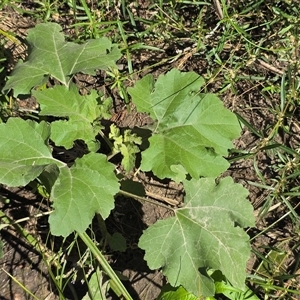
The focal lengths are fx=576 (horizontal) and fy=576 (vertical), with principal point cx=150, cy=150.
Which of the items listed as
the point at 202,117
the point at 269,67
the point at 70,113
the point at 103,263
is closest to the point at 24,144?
the point at 70,113

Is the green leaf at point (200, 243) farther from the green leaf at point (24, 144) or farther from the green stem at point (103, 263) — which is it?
the green leaf at point (24, 144)

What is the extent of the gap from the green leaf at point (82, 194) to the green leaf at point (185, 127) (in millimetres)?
228

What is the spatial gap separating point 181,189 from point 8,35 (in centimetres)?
137

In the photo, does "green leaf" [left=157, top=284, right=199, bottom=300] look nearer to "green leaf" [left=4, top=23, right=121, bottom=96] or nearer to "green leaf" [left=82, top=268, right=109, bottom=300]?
"green leaf" [left=82, top=268, right=109, bottom=300]

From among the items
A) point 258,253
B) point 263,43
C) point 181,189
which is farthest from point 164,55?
point 258,253

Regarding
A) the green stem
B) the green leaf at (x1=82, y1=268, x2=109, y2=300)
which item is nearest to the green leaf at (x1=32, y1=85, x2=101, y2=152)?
the green stem

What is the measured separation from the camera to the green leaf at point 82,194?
2582 millimetres

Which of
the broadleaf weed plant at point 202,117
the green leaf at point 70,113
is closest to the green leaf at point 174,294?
the broadleaf weed plant at point 202,117

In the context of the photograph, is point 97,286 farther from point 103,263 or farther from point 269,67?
point 269,67

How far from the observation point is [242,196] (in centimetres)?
294

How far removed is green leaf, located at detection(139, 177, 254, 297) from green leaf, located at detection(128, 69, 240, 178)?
7.2 inches

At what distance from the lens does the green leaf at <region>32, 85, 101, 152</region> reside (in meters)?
2.77

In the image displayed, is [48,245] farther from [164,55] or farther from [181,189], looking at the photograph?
[164,55]

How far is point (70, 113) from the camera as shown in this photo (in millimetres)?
2795
